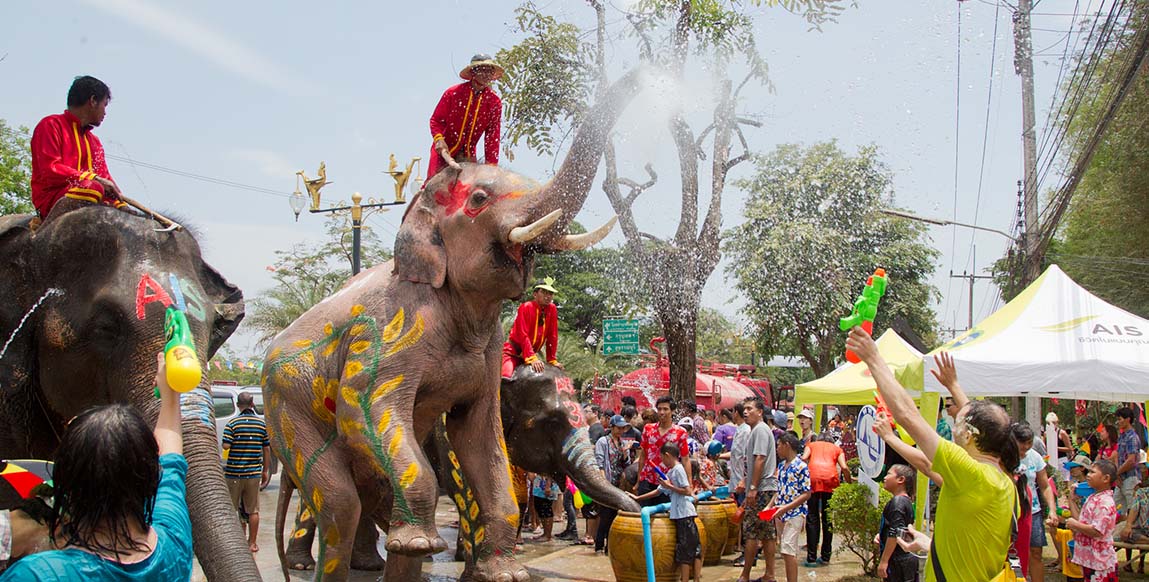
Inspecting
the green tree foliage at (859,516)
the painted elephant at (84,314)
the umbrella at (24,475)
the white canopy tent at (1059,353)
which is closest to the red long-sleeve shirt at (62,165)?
the painted elephant at (84,314)

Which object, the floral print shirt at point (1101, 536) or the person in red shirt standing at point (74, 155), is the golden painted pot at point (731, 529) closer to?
the floral print shirt at point (1101, 536)

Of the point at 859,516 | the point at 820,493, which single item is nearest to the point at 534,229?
the point at 859,516

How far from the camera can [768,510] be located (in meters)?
8.26

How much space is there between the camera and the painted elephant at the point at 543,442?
6.83 metres

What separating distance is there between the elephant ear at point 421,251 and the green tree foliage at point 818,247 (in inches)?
348

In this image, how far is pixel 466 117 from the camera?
17.9 feet

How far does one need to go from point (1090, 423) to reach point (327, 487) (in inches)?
942

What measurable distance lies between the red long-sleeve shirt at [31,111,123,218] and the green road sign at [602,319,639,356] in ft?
56.3

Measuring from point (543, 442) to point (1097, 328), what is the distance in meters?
4.93

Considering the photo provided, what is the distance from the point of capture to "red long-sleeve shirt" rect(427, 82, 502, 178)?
544 centimetres

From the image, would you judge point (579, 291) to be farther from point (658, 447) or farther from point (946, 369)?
point (946, 369)

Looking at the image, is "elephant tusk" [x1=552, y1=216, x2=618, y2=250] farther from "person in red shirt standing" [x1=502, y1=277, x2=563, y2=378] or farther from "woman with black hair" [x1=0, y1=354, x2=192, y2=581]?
"woman with black hair" [x1=0, y1=354, x2=192, y2=581]

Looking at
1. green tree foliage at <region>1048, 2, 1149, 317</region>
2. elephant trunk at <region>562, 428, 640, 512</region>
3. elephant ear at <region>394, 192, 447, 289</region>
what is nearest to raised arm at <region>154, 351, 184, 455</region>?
elephant ear at <region>394, 192, 447, 289</region>

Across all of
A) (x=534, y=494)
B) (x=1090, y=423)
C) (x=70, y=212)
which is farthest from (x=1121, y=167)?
(x=70, y=212)
